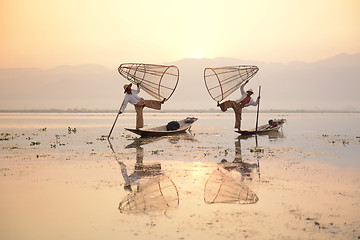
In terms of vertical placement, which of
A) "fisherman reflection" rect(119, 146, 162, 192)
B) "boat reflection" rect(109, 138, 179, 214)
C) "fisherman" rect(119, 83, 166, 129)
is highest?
"fisherman" rect(119, 83, 166, 129)

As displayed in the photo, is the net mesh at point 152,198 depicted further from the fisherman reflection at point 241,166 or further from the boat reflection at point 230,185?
the fisherman reflection at point 241,166

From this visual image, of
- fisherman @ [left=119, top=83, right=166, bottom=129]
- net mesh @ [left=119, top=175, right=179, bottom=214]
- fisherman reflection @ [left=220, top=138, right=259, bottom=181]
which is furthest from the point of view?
fisherman @ [left=119, top=83, right=166, bottom=129]

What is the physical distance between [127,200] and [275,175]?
523 cm

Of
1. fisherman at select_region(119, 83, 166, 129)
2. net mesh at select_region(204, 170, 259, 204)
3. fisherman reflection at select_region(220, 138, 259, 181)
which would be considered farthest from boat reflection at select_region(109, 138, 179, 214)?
fisherman at select_region(119, 83, 166, 129)

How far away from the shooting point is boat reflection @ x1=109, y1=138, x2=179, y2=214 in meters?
8.99

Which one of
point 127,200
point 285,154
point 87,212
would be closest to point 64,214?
point 87,212

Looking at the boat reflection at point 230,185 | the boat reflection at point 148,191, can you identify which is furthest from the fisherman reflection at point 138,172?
the boat reflection at point 230,185

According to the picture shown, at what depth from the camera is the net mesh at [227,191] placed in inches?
382

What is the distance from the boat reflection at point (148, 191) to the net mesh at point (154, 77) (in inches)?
455

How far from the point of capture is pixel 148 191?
10.5 m

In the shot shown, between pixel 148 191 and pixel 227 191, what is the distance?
6.32ft

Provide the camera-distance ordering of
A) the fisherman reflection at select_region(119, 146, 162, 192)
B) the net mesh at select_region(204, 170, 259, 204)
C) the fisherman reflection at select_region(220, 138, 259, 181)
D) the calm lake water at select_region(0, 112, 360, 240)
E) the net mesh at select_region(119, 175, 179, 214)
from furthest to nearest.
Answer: the fisherman reflection at select_region(220, 138, 259, 181) → the fisherman reflection at select_region(119, 146, 162, 192) → the net mesh at select_region(204, 170, 259, 204) → the net mesh at select_region(119, 175, 179, 214) → the calm lake water at select_region(0, 112, 360, 240)

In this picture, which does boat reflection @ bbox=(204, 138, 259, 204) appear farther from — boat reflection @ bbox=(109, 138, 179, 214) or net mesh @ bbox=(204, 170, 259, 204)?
boat reflection @ bbox=(109, 138, 179, 214)

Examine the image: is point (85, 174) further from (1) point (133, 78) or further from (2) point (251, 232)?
(1) point (133, 78)
